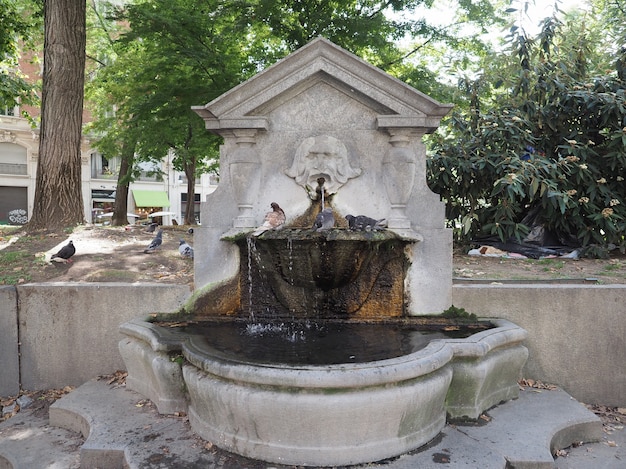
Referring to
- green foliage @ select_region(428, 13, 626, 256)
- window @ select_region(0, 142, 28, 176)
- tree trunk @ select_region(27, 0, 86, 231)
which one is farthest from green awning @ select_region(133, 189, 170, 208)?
green foliage @ select_region(428, 13, 626, 256)

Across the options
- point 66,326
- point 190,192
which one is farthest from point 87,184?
point 66,326

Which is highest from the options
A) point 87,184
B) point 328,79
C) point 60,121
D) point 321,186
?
point 87,184

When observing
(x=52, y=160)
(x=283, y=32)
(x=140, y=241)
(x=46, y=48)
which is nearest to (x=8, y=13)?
(x=46, y=48)

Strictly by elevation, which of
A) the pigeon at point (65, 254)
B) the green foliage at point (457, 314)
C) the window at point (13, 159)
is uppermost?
the window at point (13, 159)

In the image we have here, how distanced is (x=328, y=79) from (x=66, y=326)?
12.7ft

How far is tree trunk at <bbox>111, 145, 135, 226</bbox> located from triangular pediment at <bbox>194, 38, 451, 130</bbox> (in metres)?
11.4

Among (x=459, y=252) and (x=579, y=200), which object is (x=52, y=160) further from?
(x=579, y=200)

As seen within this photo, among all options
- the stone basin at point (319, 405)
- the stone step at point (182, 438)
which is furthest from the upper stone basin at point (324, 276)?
the stone step at point (182, 438)

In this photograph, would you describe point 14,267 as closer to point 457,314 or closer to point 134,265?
point 134,265

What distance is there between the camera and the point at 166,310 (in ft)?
16.4

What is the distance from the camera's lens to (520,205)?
8445 millimetres

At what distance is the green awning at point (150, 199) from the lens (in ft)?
120

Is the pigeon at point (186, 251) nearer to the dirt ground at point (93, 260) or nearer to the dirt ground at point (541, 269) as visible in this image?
the dirt ground at point (93, 260)

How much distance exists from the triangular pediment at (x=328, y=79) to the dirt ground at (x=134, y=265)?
76.1 inches
